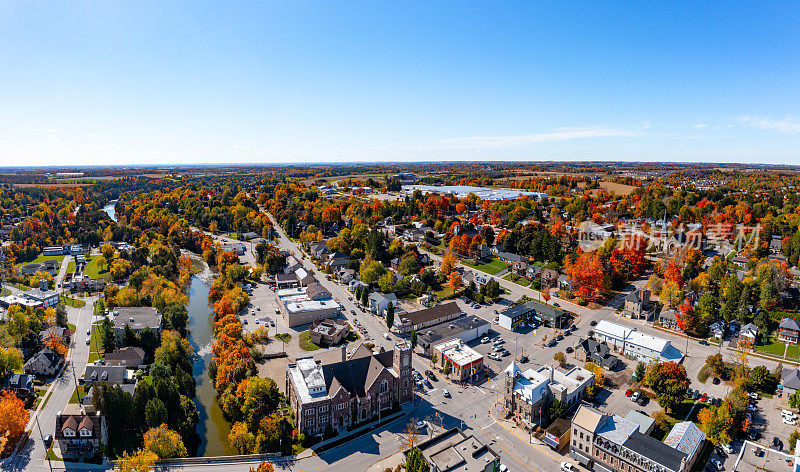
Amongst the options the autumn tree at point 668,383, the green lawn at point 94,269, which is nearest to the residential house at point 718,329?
the autumn tree at point 668,383

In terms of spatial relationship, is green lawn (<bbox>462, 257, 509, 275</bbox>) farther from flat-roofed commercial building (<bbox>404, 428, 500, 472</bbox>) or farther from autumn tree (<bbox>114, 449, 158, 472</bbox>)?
autumn tree (<bbox>114, 449, 158, 472</bbox>)

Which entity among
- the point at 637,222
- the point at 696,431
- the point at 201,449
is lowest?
the point at 201,449

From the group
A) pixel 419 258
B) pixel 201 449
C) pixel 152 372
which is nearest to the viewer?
pixel 201 449

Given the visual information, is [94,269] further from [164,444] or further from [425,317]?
[425,317]

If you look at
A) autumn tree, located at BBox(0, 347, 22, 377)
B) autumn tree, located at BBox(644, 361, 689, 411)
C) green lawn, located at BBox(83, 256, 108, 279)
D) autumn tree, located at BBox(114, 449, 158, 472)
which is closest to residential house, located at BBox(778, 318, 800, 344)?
autumn tree, located at BBox(644, 361, 689, 411)

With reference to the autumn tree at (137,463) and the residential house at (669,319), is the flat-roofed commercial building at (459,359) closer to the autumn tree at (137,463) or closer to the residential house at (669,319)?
the autumn tree at (137,463)

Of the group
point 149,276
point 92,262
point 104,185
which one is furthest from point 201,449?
point 104,185

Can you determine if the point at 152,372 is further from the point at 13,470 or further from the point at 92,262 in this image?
the point at 92,262
